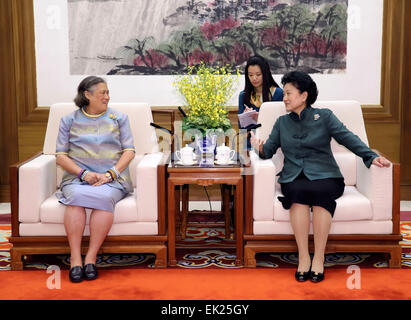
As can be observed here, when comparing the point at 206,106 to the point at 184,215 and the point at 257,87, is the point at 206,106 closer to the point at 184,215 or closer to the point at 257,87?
the point at 257,87

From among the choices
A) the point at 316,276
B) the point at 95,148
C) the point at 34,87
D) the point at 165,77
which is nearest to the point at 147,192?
the point at 95,148

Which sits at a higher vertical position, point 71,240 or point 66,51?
point 66,51

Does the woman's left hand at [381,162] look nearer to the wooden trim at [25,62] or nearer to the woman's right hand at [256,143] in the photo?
the woman's right hand at [256,143]

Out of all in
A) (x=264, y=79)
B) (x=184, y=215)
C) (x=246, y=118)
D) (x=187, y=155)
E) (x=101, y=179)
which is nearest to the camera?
(x=101, y=179)

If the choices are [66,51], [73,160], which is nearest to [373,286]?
[73,160]

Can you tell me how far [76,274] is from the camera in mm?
3391

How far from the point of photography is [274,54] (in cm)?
548

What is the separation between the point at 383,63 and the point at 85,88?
3174 mm

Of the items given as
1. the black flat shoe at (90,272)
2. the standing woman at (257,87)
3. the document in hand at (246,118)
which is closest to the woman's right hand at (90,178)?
the black flat shoe at (90,272)

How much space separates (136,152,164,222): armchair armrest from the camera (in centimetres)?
362

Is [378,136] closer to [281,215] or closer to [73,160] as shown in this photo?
[281,215]

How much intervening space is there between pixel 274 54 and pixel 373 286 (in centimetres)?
286

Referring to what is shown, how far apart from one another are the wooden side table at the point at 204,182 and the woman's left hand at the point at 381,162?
0.89 meters

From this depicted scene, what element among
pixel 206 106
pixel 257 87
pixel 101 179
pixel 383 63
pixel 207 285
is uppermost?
pixel 383 63
